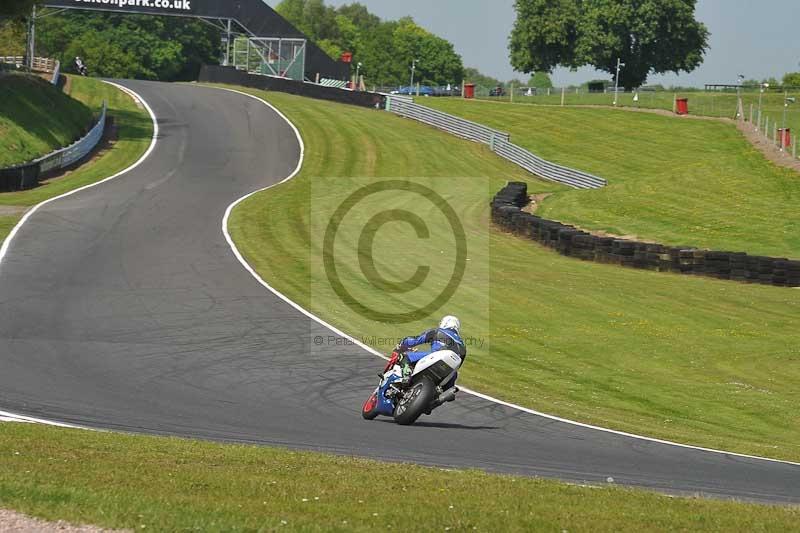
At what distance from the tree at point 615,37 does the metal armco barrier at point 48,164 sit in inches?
2848

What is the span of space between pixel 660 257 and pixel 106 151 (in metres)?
26.6

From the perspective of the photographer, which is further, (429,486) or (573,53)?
(573,53)

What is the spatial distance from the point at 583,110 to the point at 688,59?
159ft

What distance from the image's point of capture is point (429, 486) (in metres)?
9.82

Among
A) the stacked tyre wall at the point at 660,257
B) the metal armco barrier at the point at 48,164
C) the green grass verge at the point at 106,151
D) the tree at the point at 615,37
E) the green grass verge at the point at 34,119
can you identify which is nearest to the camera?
the stacked tyre wall at the point at 660,257

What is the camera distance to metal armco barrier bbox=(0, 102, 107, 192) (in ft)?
118

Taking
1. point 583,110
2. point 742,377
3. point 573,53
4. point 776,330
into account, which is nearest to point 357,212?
point 776,330

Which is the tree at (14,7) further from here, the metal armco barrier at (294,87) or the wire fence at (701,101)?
the wire fence at (701,101)

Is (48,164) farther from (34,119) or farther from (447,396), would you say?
(447,396)

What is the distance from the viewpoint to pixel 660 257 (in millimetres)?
28953

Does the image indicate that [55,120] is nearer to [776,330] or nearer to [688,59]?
[776,330]

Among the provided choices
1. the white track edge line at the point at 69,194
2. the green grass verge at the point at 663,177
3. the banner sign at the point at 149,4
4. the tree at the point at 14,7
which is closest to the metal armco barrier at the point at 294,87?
the green grass verge at the point at 663,177

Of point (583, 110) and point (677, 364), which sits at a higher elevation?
point (583, 110)

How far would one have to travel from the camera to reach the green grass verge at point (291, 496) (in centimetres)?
805
